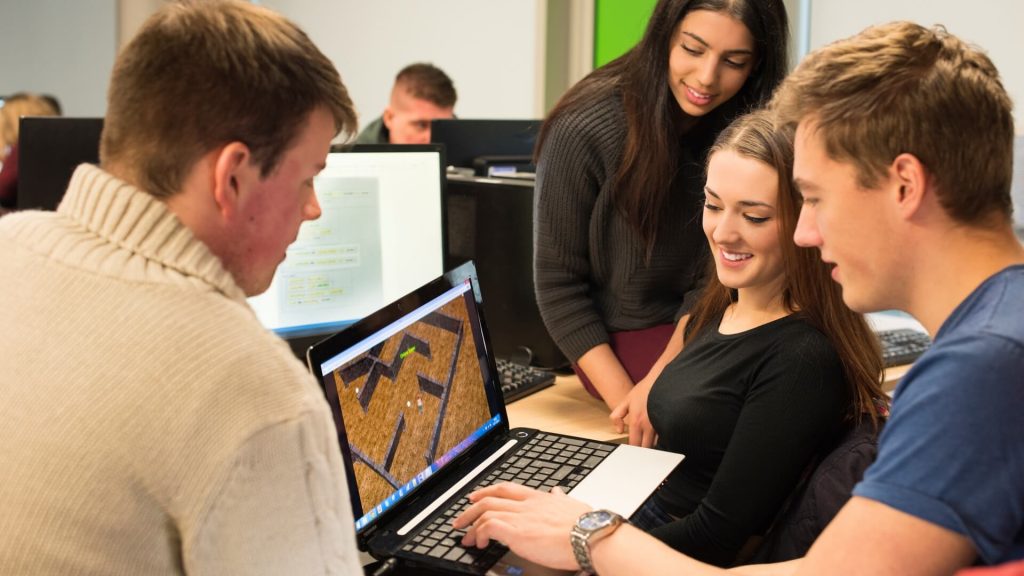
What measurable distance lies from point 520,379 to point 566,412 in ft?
0.54

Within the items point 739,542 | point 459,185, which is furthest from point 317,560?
point 459,185

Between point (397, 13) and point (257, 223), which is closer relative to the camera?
point (257, 223)

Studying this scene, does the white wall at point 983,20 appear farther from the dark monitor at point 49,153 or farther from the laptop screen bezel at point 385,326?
the dark monitor at point 49,153

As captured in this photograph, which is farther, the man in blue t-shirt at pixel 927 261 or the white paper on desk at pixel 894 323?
the white paper on desk at pixel 894 323

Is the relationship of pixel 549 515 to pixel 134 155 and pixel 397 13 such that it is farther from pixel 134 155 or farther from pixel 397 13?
pixel 397 13

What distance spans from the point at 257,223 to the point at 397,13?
14.4 ft

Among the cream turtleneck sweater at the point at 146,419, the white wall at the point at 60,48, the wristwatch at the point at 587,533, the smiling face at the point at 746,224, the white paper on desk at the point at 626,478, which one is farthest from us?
the white wall at the point at 60,48

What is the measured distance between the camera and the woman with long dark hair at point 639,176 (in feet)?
5.98

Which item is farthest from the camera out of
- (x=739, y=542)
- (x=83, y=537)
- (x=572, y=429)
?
(x=572, y=429)

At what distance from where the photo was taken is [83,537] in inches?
30.7

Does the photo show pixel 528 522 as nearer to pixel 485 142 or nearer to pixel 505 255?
pixel 505 255

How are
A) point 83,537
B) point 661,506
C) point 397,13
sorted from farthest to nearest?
point 397,13
point 661,506
point 83,537

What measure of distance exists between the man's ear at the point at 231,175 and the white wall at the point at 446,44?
366 centimetres

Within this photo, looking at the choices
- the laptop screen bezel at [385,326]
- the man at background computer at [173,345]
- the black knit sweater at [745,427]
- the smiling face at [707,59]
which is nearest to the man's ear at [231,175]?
the man at background computer at [173,345]
